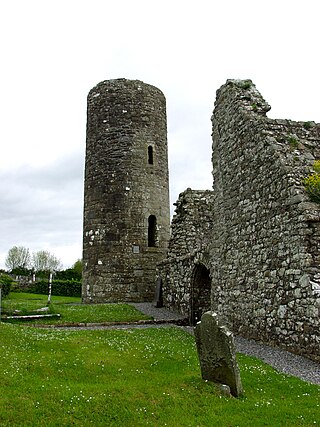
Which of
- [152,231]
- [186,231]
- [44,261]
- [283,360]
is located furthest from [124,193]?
[44,261]

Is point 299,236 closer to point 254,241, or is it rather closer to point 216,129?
point 254,241

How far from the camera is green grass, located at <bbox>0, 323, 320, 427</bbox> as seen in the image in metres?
5.96

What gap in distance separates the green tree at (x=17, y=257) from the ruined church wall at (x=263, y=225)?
77.9 m

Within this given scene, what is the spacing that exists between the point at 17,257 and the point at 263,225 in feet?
274

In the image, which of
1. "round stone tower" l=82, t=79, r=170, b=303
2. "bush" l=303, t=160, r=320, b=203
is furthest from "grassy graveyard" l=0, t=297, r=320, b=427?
"round stone tower" l=82, t=79, r=170, b=303

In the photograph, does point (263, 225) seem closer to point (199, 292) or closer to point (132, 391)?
point (132, 391)

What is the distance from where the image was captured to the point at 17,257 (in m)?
89.4

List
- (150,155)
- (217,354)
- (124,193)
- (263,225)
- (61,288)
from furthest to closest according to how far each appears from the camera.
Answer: (61,288), (150,155), (124,193), (263,225), (217,354)

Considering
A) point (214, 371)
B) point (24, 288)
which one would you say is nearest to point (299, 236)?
point (214, 371)

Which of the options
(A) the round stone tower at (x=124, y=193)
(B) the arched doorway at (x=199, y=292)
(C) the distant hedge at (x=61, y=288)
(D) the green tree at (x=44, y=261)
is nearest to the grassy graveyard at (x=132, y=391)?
(B) the arched doorway at (x=199, y=292)

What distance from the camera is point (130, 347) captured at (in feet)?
35.2

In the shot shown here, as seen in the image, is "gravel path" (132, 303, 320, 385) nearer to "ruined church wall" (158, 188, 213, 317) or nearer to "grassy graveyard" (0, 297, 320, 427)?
"grassy graveyard" (0, 297, 320, 427)

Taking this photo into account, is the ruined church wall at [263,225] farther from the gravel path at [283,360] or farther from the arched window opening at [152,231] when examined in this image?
the arched window opening at [152,231]

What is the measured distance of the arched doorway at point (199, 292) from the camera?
17781mm
